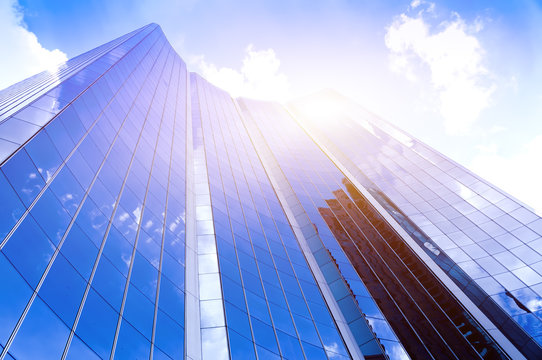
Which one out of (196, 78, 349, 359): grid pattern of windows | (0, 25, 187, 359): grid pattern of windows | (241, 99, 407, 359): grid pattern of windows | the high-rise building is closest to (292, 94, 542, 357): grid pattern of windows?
the high-rise building

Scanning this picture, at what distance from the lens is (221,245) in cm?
1784

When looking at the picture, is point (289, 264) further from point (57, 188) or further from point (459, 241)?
point (459, 241)

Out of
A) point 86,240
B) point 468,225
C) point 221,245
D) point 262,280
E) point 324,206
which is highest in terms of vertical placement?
point 324,206

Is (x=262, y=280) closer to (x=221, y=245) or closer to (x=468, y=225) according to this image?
(x=221, y=245)

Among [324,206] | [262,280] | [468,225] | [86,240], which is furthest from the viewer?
[324,206]

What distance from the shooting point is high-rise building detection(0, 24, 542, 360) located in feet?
28.8

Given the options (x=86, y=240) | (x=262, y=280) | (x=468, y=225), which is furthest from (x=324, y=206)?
(x=86, y=240)

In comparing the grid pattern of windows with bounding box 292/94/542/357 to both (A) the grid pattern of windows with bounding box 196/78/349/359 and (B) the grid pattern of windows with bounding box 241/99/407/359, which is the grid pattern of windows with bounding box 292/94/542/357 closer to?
(B) the grid pattern of windows with bounding box 241/99/407/359

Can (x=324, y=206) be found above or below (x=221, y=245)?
above

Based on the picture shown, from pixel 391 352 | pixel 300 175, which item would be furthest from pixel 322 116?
pixel 391 352

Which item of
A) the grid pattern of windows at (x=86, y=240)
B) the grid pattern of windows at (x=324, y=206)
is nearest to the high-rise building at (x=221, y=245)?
the grid pattern of windows at (x=86, y=240)

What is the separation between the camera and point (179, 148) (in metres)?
28.8

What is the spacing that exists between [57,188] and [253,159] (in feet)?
95.2

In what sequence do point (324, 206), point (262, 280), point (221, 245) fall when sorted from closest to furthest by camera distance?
1. point (262, 280)
2. point (221, 245)
3. point (324, 206)
